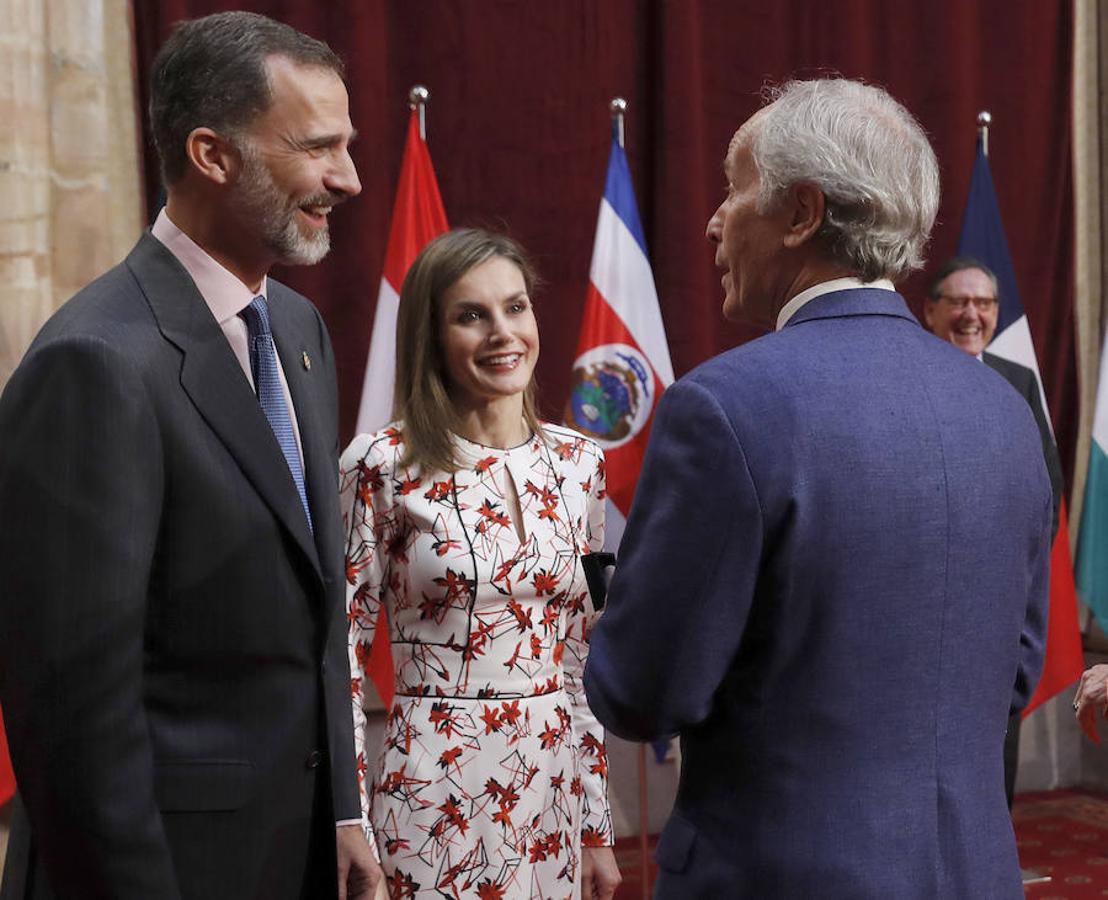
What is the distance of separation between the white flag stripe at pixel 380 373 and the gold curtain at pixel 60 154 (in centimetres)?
87

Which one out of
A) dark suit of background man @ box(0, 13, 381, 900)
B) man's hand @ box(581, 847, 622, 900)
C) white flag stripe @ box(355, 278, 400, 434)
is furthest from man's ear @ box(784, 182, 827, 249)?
white flag stripe @ box(355, 278, 400, 434)

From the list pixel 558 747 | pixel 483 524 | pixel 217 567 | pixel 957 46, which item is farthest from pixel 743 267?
pixel 957 46

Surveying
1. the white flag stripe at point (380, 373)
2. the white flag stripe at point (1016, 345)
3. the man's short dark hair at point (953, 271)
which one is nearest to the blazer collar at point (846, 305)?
the white flag stripe at point (380, 373)

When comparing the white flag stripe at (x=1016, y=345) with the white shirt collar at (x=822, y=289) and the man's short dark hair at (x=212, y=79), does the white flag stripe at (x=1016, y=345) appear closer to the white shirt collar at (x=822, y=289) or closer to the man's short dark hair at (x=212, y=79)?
the white shirt collar at (x=822, y=289)

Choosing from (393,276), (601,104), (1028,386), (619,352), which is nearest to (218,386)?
(393,276)

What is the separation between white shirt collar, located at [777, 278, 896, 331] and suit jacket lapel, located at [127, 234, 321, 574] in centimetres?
62

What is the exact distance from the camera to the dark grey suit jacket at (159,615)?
1.39 meters

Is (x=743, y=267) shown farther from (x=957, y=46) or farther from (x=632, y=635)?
(x=957, y=46)

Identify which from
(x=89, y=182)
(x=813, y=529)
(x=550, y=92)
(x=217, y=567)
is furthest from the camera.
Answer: (x=550, y=92)

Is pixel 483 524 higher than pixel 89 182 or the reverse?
the reverse

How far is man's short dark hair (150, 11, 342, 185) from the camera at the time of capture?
166 cm

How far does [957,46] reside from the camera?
5.55 meters

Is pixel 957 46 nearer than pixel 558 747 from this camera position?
No

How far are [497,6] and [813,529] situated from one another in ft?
12.8
